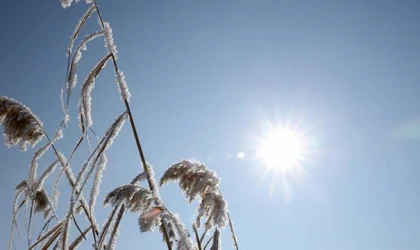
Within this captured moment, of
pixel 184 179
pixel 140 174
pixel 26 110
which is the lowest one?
pixel 140 174

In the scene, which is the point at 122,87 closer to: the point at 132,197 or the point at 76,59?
the point at 76,59

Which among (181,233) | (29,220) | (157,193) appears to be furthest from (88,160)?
(29,220)

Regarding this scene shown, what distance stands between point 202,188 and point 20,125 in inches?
44.2

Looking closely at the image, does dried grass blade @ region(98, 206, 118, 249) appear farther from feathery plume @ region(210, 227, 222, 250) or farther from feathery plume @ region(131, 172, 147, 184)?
feathery plume @ region(210, 227, 222, 250)

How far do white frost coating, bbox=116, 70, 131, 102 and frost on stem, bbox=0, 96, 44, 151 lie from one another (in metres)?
0.74

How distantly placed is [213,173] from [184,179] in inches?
6.3

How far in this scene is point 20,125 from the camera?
2.21 m

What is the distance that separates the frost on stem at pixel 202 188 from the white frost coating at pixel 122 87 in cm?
53

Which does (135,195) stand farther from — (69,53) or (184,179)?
(69,53)

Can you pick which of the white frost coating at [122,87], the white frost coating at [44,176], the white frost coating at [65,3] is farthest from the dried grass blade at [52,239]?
the white frost coating at [65,3]

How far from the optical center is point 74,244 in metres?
1.81

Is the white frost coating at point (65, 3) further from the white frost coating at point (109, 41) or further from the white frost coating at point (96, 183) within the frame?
the white frost coating at point (96, 183)

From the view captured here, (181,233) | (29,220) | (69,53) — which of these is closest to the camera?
(181,233)

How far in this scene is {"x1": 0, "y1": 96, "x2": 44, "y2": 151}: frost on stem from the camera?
2203mm
